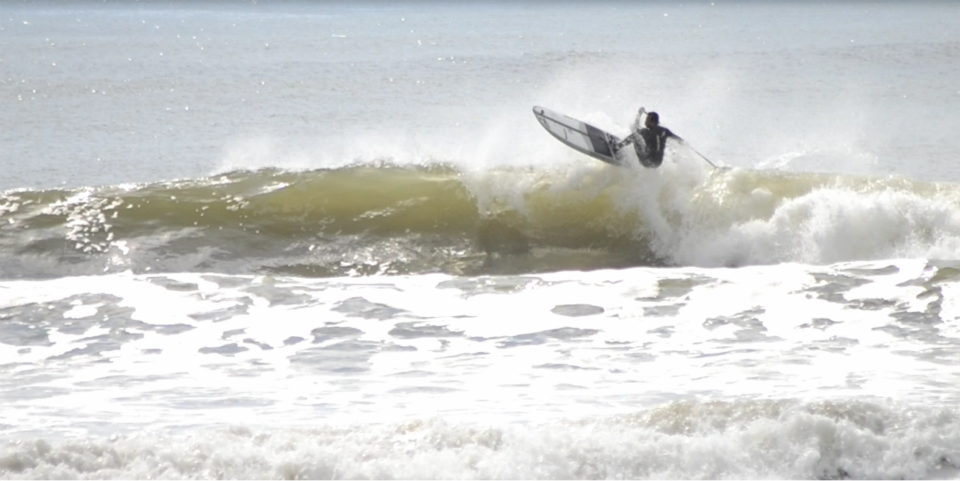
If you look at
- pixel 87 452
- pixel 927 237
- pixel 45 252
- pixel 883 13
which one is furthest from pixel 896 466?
pixel 883 13

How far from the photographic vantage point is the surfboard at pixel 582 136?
1698 cm

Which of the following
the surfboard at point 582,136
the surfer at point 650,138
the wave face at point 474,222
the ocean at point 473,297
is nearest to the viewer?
the ocean at point 473,297

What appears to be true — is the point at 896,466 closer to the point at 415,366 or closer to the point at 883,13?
the point at 415,366

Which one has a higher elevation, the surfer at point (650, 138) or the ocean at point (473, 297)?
the surfer at point (650, 138)

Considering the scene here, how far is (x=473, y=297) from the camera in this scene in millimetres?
13102

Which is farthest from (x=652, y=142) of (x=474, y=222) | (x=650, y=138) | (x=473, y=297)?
(x=473, y=297)

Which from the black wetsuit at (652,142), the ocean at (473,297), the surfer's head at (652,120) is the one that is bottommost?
the ocean at (473,297)

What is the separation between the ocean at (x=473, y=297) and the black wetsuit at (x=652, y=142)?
1.30 feet

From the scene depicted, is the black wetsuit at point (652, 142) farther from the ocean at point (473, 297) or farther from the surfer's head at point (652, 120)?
the ocean at point (473, 297)

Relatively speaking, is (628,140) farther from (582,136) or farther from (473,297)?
(473,297)

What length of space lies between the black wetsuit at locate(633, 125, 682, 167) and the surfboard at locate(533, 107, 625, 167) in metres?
0.43

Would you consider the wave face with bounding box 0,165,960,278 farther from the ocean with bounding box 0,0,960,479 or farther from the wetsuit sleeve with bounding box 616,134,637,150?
the wetsuit sleeve with bounding box 616,134,637,150

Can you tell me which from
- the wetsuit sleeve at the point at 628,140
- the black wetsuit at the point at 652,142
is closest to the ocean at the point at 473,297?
the black wetsuit at the point at 652,142

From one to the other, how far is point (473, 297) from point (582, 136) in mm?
4968
